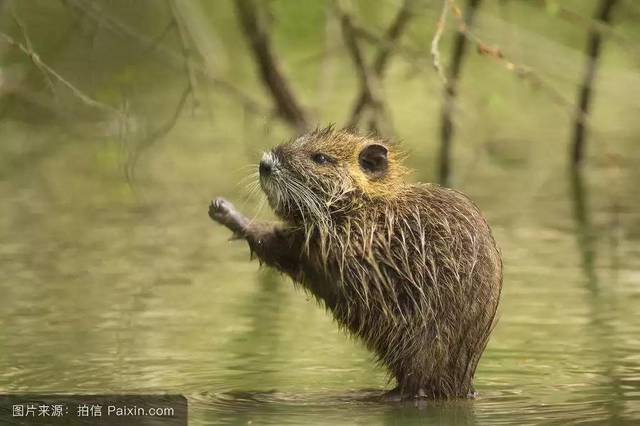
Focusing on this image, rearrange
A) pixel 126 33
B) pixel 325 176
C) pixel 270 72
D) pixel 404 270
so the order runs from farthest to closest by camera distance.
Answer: pixel 270 72 → pixel 126 33 → pixel 325 176 → pixel 404 270

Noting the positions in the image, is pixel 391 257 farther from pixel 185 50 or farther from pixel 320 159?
pixel 185 50

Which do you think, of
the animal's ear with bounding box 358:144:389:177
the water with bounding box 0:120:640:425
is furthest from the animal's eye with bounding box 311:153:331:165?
the water with bounding box 0:120:640:425

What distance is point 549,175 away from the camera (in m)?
13.1

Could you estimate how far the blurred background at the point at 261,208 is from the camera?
5.69 m

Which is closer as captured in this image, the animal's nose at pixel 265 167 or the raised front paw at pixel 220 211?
the animal's nose at pixel 265 167

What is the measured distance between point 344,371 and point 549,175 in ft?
24.7

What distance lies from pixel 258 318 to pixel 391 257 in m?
1.94

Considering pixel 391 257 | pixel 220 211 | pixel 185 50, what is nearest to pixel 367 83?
pixel 185 50

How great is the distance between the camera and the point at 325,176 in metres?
5.52

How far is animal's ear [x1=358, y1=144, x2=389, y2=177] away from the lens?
557 cm

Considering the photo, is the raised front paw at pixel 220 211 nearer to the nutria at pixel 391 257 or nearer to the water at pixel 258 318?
the nutria at pixel 391 257

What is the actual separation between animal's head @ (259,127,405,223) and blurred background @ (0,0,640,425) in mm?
219

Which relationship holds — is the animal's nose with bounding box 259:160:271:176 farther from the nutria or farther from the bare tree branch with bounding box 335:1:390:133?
the bare tree branch with bounding box 335:1:390:133

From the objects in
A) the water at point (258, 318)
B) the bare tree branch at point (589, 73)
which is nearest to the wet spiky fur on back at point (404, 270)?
the water at point (258, 318)
